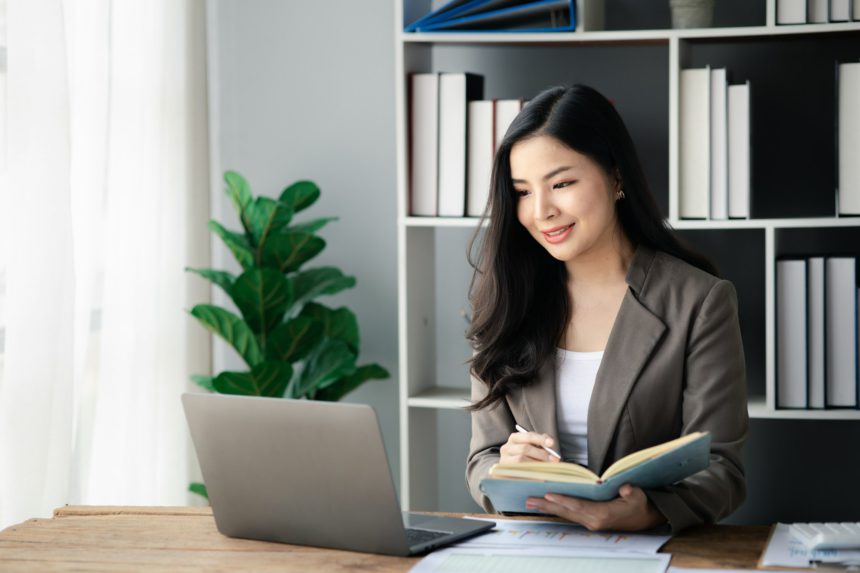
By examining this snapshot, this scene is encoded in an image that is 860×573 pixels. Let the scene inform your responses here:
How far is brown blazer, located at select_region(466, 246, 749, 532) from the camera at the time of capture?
182cm

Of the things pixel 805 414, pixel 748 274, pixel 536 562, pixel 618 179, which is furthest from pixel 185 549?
pixel 748 274

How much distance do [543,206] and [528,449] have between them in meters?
0.46

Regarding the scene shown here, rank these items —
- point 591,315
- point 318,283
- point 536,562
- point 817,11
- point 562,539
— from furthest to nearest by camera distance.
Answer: point 318,283 < point 817,11 < point 591,315 < point 562,539 < point 536,562

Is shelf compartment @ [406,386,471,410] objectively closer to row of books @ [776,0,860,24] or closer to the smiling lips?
the smiling lips

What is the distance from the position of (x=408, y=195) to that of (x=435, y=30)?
41 cm

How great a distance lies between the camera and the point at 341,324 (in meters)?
2.92

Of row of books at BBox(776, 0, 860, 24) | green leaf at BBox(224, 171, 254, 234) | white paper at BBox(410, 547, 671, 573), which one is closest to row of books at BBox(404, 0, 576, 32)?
row of books at BBox(776, 0, 860, 24)

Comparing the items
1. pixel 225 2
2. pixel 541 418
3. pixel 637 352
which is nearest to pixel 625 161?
pixel 637 352

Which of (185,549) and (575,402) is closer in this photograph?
(185,549)

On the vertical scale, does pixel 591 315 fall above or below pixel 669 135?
below

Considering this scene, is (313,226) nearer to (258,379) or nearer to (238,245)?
(238,245)

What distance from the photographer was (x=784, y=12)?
2475 millimetres

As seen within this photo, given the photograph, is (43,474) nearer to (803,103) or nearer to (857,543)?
(857,543)

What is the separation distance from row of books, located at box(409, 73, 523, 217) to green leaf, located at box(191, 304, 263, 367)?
556 mm
